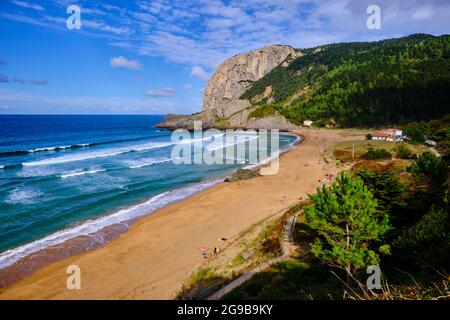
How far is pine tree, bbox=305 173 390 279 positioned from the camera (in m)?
12.1

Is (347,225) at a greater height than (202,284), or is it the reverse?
(347,225)

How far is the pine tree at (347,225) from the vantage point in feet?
39.7

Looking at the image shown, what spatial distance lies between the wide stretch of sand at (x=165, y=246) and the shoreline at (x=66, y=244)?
711 millimetres

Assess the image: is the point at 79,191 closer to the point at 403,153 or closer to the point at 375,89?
the point at 403,153

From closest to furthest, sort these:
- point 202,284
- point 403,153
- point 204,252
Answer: point 202,284
point 204,252
point 403,153

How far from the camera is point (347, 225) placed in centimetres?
1262

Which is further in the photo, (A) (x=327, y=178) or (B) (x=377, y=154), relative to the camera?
(B) (x=377, y=154)

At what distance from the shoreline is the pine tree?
15.7m

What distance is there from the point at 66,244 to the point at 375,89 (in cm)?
10222

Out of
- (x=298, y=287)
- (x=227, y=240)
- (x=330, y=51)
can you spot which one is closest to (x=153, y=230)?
(x=227, y=240)

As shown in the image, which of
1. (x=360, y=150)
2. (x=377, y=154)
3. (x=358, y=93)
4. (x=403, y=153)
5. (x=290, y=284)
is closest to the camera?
(x=290, y=284)

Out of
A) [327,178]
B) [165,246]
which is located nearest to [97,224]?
[165,246]
